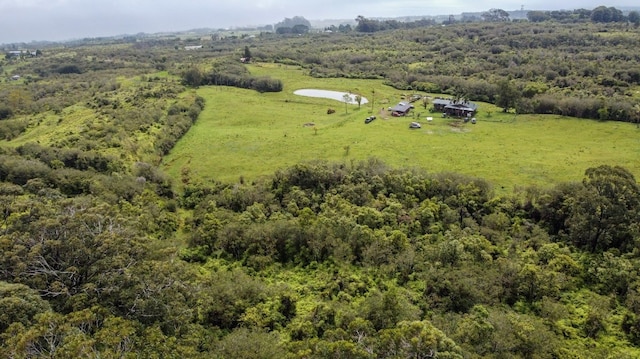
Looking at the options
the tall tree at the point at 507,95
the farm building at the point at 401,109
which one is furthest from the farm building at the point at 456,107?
the farm building at the point at 401,109

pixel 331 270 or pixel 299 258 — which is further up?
pixel 299 258

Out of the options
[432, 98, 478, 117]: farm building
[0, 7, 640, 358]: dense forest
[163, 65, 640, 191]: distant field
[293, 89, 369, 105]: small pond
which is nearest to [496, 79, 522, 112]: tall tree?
[163, 65, 640, 191]: distant field

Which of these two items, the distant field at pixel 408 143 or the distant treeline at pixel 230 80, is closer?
the distant field at pixel 408 143

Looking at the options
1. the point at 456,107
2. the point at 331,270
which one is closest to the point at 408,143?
the point at 456,107

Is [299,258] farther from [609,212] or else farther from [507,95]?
[507,95]

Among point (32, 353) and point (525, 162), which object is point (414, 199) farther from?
point (32, 353)

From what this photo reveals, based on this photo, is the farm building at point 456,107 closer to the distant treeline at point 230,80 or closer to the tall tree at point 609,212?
the distant treeline at point 230,80

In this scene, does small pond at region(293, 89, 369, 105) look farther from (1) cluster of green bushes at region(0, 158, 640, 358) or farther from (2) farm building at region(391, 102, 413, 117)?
(1) cluster of green bushes at region(0, 158, 640, 358)

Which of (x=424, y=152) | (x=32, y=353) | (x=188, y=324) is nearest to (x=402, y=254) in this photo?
(x=188, y=324)
